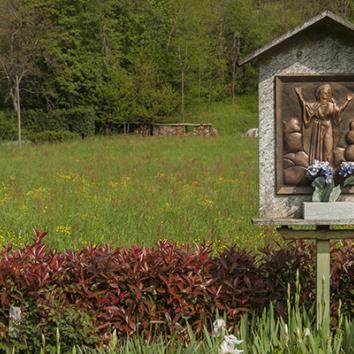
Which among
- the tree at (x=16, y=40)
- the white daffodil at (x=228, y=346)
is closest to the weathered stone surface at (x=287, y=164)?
the white daffodil at (x=228, y=346)

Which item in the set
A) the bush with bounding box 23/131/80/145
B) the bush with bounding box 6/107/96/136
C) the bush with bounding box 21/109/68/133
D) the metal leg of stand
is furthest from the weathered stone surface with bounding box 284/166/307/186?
the bush with bounding box 21/109/68/133

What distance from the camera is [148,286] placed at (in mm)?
5766

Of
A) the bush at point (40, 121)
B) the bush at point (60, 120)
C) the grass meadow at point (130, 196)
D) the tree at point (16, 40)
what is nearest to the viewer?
the grass meadow at point (130, 196)

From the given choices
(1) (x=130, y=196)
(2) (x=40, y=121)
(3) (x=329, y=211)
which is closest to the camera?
(3) (x=329, y=211)

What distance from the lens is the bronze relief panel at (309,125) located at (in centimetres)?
542

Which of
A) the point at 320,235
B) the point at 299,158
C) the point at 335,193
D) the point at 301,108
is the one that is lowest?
the point at 320,235

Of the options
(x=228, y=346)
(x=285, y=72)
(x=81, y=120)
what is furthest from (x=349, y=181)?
(x=81, y=120)

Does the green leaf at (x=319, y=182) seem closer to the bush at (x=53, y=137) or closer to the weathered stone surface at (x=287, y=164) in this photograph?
the weathered stone surface at (x=287, y=164)

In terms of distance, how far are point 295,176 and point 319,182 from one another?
0.25 meters

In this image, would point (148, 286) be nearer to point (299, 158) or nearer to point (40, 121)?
point (299, 158)

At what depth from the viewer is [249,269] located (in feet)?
19.4

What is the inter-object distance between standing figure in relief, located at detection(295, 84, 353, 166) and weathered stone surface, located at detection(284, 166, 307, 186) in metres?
0.16

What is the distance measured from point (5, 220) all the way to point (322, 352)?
716cm

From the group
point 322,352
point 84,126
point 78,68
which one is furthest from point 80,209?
point 78,68
